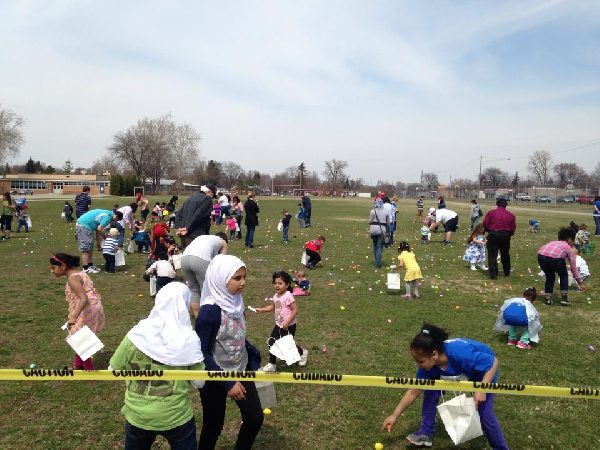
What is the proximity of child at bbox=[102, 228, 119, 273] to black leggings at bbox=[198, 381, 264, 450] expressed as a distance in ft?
32.7

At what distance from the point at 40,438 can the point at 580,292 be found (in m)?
11.5

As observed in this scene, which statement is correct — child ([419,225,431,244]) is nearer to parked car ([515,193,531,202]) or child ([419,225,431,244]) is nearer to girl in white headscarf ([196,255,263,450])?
girl in white headscarf ([196,255,263,450])

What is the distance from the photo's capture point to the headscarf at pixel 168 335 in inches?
127

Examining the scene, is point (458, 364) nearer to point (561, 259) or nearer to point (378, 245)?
point (561, 259)

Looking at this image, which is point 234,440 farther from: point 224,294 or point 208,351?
point 224,294

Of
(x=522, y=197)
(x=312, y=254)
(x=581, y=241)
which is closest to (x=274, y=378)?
(x=312, y=254)

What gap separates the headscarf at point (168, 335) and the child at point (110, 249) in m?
10.3

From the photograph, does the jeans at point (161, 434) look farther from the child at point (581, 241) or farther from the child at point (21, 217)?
the child at point (21, 217)

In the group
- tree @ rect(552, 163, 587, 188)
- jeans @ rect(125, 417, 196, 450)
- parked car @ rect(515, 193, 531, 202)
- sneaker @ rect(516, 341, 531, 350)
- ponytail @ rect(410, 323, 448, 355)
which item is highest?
tree @ rect(552, 163, 587, 188)

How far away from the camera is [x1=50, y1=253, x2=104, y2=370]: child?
18.9 feet

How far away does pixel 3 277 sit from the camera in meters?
12.2

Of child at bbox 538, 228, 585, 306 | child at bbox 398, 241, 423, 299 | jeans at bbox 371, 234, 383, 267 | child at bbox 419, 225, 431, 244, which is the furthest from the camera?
child at bbox 419, 225, 431, 244

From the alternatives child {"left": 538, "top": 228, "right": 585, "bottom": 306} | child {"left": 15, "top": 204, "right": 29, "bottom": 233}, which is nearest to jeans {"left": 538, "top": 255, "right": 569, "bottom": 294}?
child {"left": 538, "top": 228, "right": 585, "bottom": 306}

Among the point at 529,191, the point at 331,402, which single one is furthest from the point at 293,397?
the point at 529,191
